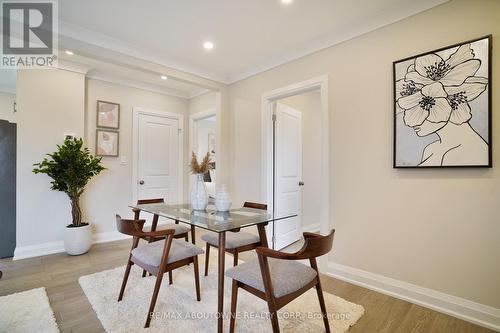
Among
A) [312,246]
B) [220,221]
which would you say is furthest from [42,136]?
[312,246]

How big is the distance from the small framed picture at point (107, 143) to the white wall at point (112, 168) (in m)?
0.07

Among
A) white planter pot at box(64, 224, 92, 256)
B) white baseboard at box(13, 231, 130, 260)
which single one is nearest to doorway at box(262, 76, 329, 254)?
white planter pot at box(64, 224, 92, 256)

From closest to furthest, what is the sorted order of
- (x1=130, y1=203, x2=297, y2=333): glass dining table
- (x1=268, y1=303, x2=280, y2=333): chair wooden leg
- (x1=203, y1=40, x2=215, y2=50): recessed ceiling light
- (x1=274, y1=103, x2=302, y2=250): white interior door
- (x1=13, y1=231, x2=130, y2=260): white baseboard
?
(x1=268, y1=303, x2=280, y2=333): chair wooden leg < (x1=130, y1=203, x2=297, y2=333): glass dining table < (x1=203, y1=40, x2=215, y2=50): recessed ceiling light < (x1=13, y1=231, x2=130, y2=260): white baseboard < (x1=274, y1=103, x2=302, y2=250): white interior door

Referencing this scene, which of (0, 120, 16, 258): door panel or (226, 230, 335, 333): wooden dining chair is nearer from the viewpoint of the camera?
(226, 230, 335, 333): wooden dining chair

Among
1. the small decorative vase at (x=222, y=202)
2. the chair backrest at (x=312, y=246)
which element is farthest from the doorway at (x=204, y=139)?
the chair backrest at (x=312, y=246)

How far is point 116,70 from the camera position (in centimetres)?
362

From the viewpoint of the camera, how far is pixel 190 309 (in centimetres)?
192

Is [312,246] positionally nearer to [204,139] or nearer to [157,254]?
[157,254]

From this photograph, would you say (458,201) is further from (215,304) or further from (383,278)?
(215,304)

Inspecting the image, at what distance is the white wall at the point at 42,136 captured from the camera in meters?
3.02

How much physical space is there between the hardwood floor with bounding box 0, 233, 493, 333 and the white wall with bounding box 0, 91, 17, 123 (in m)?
2.62

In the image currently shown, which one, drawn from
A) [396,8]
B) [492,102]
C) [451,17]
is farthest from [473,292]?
[396,8]

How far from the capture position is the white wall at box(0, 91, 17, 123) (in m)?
4.10

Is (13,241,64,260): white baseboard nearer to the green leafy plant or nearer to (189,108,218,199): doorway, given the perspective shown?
the green leafy plant
